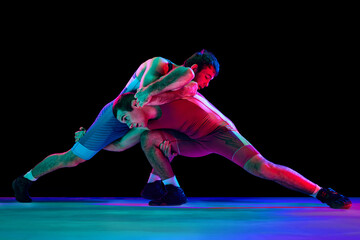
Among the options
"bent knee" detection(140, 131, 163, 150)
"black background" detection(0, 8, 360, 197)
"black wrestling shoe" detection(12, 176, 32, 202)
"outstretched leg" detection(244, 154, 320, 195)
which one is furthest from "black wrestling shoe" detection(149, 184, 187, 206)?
"black background" detection(0, 8, 360, 197)

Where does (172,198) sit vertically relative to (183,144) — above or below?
below

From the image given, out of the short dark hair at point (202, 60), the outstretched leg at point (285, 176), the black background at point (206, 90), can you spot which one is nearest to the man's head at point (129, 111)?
the short dark hair at point (202, 60)

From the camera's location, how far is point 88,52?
121 inches

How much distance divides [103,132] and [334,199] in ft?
3.66

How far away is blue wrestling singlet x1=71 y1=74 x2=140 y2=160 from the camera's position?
7.27ft

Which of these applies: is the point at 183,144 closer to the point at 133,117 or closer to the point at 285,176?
the point at 133,117

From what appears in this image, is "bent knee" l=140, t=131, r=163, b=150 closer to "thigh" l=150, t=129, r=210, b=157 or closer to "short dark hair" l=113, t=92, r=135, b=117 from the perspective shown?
"thigh" l=150, t=129, r=210, b=157

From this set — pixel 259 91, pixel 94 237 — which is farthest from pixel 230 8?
pixel 94 237

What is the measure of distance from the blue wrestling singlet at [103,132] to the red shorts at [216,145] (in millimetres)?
197

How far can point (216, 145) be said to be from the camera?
7.05 ft

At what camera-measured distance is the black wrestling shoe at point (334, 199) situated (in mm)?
1905

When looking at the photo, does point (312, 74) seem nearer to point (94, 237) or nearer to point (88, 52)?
point (88, 52)

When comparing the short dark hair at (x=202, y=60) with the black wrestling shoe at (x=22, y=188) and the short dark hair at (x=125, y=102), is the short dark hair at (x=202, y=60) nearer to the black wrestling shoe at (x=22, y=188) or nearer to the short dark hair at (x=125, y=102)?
the short dark hair at (x=125, y=102)

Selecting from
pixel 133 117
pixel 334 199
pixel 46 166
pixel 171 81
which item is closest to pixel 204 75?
pixel 171 81
